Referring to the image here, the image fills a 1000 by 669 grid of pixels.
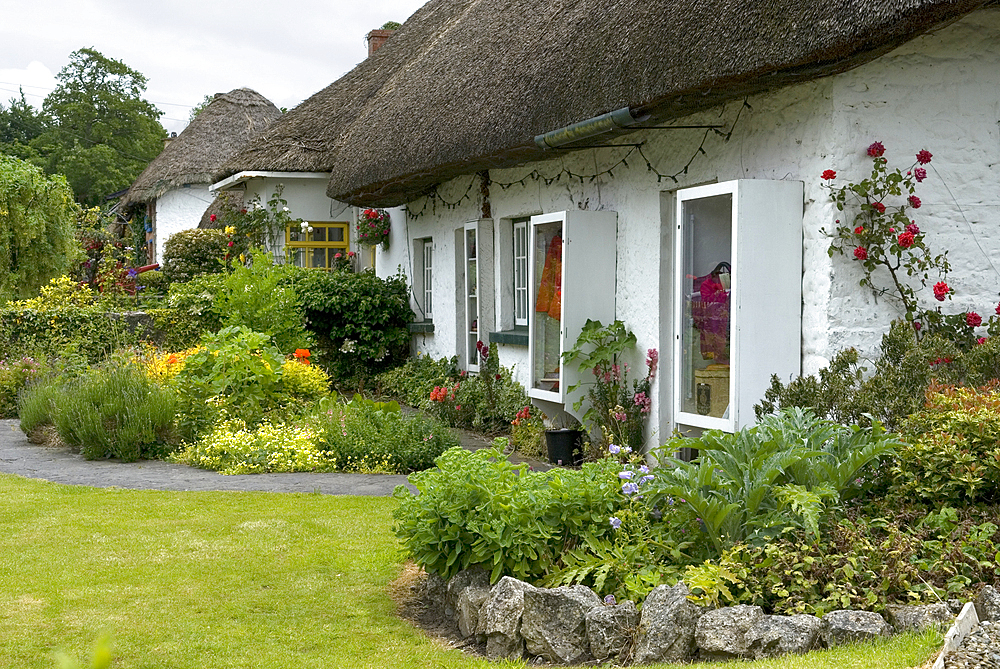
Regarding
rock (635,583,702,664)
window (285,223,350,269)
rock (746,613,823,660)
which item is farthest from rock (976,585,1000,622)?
window (285,223,350,269)

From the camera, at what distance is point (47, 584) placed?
5.16 metres

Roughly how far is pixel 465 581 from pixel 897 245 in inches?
132

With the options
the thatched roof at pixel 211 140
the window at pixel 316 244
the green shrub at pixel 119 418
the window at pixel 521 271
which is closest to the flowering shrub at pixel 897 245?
the window at pixel 521 271

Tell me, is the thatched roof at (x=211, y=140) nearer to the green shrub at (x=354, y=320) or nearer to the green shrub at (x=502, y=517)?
the green shrub at (x=354, y=320)

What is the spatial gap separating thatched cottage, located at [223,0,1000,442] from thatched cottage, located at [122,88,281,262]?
17.3 metres

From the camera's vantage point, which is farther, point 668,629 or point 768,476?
point 768,476

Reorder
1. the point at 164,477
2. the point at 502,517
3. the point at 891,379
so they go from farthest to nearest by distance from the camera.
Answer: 1. the point at 164,477
2. the point at 891,379
3. the point at 502,517

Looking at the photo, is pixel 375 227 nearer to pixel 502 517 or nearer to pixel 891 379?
pixel 891 379

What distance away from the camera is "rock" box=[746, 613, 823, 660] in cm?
377

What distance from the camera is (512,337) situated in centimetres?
1050

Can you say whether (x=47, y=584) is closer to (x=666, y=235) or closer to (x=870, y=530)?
(x=870, y=530)

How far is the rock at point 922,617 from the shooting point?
12.3 feet

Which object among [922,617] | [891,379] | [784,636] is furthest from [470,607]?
[891,379]

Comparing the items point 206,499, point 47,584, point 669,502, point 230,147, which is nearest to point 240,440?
point 206,499
